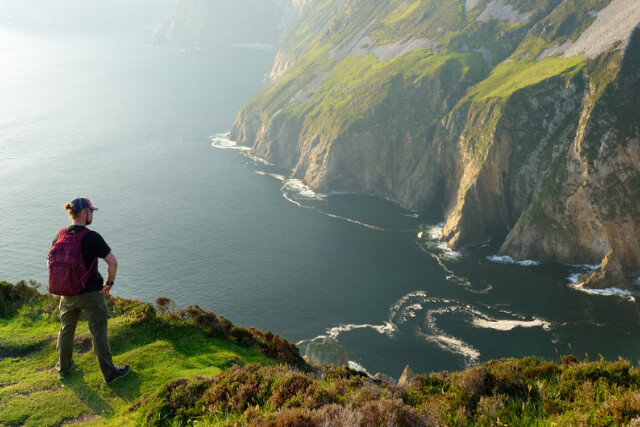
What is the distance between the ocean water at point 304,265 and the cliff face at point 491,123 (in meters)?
7.08

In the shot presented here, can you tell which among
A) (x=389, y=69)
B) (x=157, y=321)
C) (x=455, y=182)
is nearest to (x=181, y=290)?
(x=157, y=321)

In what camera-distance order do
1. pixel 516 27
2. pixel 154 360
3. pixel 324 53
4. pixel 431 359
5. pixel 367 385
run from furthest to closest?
1. pixel 324 53
2. pixel 516 27
3. pixel 431 359
4. pixel 154 360
5. pixel 367 385

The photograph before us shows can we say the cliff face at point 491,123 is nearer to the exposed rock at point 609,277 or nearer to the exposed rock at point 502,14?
the exposed rock at point 502,14

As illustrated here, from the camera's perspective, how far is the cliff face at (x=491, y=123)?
77312 millimetres

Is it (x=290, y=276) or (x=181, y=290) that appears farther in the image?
(x=290, y=276)

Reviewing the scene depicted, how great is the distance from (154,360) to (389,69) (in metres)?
133

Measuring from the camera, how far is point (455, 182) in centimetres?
10000

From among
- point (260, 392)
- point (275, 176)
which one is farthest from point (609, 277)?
point (275, 176)

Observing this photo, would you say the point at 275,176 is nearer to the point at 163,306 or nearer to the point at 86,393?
the point at 163,306

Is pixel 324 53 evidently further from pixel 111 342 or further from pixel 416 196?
pixel 111 342

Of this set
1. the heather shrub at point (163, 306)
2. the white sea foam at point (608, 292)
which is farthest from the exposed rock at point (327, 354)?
the white sea foam at point (608, 292)

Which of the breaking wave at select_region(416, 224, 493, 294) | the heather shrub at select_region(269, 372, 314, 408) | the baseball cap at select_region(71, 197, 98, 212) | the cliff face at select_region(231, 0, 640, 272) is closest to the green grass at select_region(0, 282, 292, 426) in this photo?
the heather shrub at select_region(269, 372, 314, 408)

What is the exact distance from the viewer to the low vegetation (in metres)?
9.30

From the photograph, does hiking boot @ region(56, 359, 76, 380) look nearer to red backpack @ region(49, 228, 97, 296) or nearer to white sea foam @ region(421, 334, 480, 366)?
red backpack @ region(49, 228, 97, 296)
